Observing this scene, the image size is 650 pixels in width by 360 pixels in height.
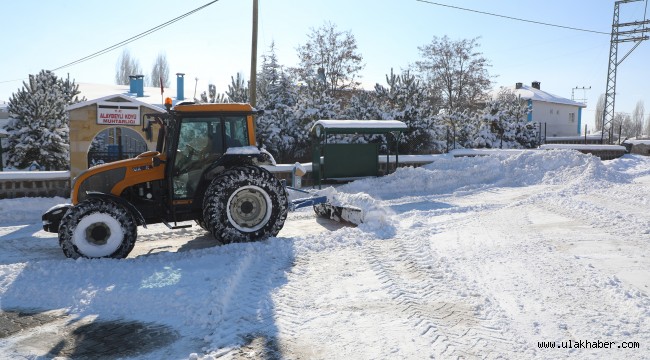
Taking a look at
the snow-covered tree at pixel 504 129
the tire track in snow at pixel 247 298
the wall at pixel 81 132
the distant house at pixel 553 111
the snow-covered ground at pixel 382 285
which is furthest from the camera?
the distant house at pixel 553 111

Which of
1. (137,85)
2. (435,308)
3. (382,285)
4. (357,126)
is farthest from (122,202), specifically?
(137,85)

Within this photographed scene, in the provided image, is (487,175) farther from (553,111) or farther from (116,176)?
(553,111)

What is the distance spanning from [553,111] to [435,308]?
171 ft

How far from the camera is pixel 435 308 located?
5020mm

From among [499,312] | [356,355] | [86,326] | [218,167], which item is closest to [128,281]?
[86,326]

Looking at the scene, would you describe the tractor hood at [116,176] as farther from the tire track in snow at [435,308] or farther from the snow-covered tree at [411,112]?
the snow-covered tree at [411,112]

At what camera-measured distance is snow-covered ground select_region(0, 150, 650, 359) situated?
14.1ft

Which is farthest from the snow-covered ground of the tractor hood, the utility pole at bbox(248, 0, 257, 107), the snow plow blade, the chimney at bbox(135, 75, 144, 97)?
the chimney at bbox(135, 75, 144, 97)

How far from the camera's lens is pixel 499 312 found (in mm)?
4840

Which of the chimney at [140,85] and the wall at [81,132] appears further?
the chimney at [140,85]

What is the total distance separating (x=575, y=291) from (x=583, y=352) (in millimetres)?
1402

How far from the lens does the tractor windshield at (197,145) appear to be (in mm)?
7531

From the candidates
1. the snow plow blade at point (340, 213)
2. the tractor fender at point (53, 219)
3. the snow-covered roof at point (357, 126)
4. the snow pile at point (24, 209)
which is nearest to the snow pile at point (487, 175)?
the snow-covered roof at point (357, 126)

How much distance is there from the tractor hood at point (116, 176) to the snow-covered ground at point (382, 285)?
1.00m
